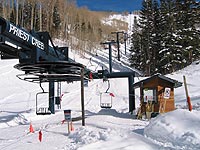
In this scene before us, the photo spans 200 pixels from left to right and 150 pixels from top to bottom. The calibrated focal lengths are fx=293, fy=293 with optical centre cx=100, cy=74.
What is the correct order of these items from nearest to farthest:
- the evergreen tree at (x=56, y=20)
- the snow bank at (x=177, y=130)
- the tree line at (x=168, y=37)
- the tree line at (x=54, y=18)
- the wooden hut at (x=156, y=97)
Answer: the snow bank at (x=177, y=130) → the wooden hut at (x=156, y=97) → the tree line at (x=168, y=37) → the tree line at (x=54, y=18) → the evergreen tree at (x=56, y=20)

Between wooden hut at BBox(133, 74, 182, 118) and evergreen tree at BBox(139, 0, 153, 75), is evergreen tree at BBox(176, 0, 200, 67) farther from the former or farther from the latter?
wooden hut at BBox(133, 74, 182, 118)

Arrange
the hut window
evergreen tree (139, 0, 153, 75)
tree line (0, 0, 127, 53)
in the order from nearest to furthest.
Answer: the hut window < evergreen tree (139, 0, 153, 75) < tree line (0, 0, 127, 53)

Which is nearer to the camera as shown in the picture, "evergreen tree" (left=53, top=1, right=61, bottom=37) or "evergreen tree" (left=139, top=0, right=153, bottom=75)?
"evergreen tree" (left=139, top=0, right=153, bottom=75)

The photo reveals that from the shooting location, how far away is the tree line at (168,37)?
39250 millimetres

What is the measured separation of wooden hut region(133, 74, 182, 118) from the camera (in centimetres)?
1705

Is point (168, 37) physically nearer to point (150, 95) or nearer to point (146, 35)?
point (146, 35)

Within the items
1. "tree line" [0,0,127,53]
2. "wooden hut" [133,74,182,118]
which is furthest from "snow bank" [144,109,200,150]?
"tree line" [0,0,127,53]

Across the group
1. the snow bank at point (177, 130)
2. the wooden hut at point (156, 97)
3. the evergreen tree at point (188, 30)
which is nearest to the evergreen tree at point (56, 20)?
the evergreen tree at point (188, 30)

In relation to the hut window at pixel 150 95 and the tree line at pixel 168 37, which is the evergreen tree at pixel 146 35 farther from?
the hut window at pixel 150 95

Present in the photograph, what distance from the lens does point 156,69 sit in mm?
41156

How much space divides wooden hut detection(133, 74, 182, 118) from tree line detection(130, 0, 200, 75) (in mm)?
21505

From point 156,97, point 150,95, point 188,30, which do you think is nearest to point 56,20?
point 188,30

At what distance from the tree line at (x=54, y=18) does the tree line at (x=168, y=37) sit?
18936 mm

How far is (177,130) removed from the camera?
8078 millimetres
